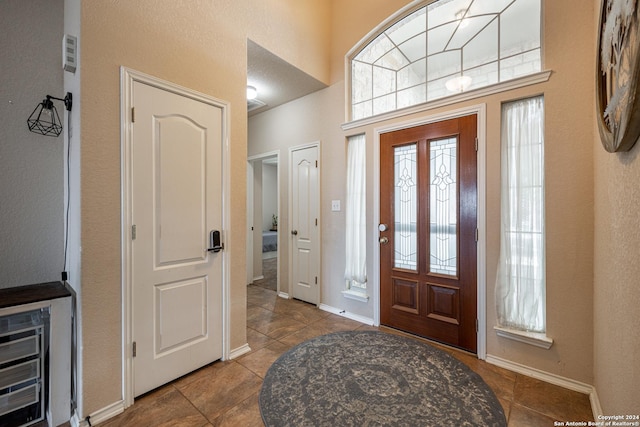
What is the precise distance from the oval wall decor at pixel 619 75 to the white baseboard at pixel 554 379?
1.64m

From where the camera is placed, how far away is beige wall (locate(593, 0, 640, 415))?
1030mm

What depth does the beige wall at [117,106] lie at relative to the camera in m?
1.55

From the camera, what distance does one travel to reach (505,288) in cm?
A: 216

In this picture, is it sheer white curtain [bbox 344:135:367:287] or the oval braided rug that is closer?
the oval braided rug

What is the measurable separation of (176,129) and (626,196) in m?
2.57

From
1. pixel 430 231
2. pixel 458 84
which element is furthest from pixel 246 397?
pixel 458 84

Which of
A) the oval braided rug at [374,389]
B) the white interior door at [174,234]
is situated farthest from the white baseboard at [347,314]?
the white interior door at [174,234]

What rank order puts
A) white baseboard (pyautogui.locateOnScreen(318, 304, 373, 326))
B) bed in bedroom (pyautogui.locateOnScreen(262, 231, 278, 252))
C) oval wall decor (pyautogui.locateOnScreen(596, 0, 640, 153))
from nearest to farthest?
oval wall decor (pyautogui.locateOnScreen(596, 0, 640, 153)), white baseboard (pyautogui.locateOnScreen(318, 304, 373, 326)), bed in bedroom (pyautogui.locateOnScreen(262, 231, 278, 252))

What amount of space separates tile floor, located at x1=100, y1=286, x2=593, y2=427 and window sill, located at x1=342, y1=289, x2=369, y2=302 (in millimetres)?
878

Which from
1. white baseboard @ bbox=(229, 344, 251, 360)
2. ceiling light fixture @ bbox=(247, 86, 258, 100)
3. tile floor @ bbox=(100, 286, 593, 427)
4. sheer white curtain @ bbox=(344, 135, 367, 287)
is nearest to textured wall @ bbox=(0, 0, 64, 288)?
tile floor @ bbox=(100, 286, 593, 427)

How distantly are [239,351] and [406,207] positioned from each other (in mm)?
2097

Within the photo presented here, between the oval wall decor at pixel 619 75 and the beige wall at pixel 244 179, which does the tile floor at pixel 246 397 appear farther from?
the oval wall decor at pixel 619 75

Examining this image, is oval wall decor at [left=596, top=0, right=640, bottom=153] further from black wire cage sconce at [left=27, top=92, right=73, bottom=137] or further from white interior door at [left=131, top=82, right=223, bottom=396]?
black wire cage sconce at [left=27, top=92, right=73, bottom=137]

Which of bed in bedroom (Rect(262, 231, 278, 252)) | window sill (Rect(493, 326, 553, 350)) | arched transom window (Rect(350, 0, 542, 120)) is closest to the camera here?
window sill (Rect(493, 326, 553, 350))
